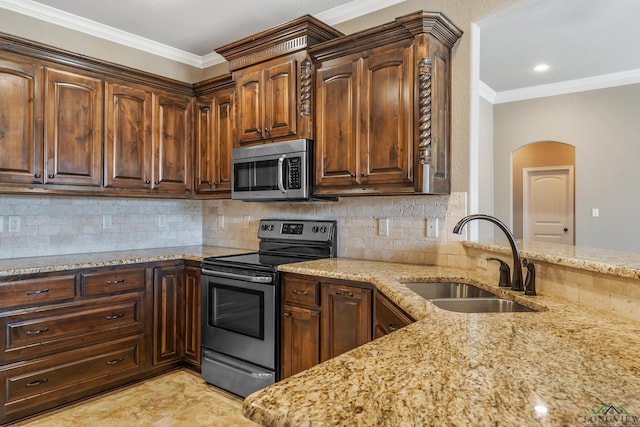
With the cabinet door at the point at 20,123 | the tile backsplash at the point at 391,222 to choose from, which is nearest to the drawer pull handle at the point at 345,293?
the tile backsplash at the point at 391,222

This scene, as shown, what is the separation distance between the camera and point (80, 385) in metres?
2.71

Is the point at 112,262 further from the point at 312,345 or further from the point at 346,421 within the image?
the point at 346,421

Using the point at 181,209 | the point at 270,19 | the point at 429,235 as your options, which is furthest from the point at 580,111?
the point at 181,209

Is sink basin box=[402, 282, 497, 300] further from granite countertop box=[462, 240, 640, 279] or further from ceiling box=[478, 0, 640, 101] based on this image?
ceiling box=[478, 0, 640, 101]

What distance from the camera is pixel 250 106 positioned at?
10.0 ft

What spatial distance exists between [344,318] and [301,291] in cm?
34

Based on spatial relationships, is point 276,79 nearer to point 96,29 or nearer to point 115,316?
point 96,29

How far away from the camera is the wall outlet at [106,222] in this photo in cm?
341

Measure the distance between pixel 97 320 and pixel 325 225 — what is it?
5.70 ft

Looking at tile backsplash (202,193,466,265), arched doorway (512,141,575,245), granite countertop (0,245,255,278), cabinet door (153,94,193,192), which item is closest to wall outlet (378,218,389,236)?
tile backsplash (202,193,466,265)

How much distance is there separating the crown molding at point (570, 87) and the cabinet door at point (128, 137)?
4.44 m

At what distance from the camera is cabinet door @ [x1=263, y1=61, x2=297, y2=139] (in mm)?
2816

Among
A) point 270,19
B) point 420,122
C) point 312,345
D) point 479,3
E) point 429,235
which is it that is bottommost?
point 312,345

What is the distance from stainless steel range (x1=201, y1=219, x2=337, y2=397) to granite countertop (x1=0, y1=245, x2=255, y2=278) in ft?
1.25
